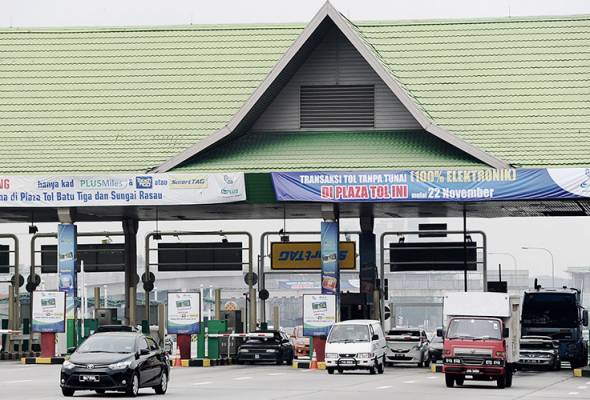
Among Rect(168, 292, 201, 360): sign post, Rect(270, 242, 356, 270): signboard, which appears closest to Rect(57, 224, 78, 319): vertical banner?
Rect(168, 292, 201, 360): sign post

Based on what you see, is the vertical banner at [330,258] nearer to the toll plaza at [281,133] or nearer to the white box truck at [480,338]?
the toll plaza at [281,133]

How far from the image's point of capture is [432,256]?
2356 inches

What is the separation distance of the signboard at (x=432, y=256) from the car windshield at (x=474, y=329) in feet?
63.0

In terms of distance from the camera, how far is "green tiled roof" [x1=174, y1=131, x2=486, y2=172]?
48000mm

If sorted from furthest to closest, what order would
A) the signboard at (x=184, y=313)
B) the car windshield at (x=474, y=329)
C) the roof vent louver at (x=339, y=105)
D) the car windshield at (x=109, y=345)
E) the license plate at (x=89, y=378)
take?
the signboard at (x=184, y=313), the roof vent louver at (x=339, y=105), the car windshield at (x=474, y=329), the car windshield at (x=109, y=345), the license plate at (x=89, y=378)

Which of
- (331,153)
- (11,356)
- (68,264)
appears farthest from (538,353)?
(11,356)

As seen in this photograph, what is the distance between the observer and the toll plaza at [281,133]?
47281 millimetres

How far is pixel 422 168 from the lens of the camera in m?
47.2

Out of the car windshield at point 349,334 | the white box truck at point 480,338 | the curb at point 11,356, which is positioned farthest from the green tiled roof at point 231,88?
the curb at point 11,356

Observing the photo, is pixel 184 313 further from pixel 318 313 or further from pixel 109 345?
pixel 109 345

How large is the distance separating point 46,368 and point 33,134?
27.7ft

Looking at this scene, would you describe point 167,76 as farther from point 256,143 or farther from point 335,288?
point 335,288

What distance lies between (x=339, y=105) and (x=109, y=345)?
2001 centimetres

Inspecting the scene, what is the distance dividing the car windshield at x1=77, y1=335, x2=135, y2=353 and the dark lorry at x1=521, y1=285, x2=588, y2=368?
29.2 meters
